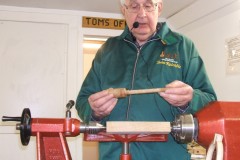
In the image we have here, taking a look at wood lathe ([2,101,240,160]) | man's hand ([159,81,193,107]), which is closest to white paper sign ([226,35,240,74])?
man's hand ([159,81,193,107])

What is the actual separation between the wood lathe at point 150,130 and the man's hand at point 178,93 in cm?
15

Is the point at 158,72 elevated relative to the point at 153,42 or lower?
lower

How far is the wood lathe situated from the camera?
2.04 ft

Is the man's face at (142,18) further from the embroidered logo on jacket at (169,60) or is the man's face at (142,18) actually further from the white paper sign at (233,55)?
the white paper sign at (233,55)

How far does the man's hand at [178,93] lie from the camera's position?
0.87m

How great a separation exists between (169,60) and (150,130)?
52cm

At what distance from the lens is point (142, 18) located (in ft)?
3.98

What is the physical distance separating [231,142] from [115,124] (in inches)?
10.2

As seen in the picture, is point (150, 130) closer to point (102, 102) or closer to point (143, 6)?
point (102, 102)

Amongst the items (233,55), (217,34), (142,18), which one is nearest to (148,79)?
(142,18)

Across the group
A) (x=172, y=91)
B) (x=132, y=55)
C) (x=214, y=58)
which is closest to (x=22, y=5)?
(x=214, y=58)

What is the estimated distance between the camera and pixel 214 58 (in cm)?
261

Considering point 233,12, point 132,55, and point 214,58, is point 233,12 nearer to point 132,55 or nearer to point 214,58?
point 214,58

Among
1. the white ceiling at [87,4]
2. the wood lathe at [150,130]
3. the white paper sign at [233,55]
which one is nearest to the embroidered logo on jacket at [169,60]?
the wood lathe at [150,130]
